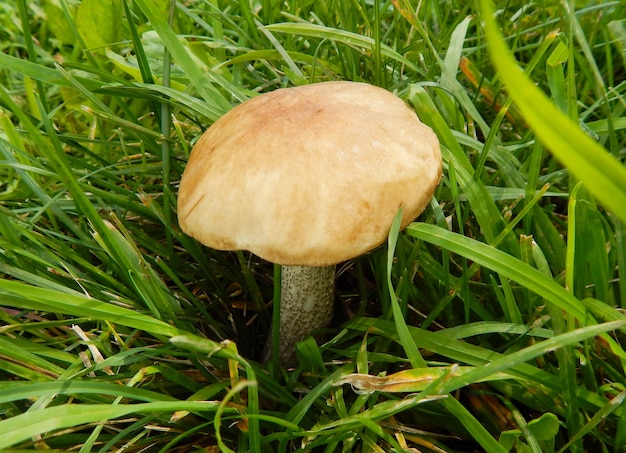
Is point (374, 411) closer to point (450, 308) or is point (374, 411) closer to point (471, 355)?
point (471, 355)

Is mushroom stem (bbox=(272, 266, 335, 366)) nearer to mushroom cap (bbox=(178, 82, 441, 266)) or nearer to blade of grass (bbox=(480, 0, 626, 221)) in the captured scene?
mushroom cap (bbox=(178, 82, 441, 266))

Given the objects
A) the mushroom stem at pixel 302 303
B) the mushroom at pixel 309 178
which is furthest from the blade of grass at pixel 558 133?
the mushroom stem at pixel 302 303

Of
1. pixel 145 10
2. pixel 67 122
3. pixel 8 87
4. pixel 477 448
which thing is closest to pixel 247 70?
pixel 145 10

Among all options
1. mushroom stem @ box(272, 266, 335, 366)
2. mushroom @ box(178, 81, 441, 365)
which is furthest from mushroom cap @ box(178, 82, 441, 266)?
mushroom stem @ box(272, 266, 335, 366)

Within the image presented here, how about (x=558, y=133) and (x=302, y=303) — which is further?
(x=302, y=303)

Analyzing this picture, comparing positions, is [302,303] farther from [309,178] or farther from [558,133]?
[558,133]

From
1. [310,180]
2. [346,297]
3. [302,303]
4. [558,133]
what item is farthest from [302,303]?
[558,133]

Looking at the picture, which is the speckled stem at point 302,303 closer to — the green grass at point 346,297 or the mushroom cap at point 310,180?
the green grass at point 346,297
